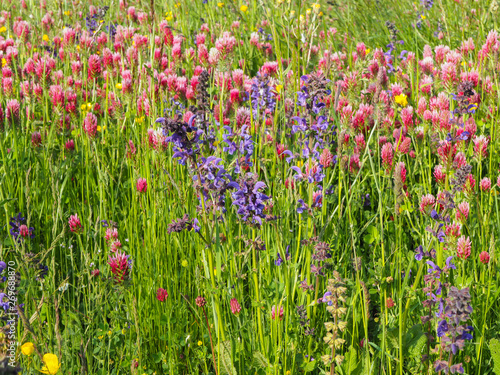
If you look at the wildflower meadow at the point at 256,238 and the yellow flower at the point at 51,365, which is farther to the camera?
the wildflower meadow at the point at 256,238

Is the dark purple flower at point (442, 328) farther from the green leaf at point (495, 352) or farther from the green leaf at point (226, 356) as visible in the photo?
the green leaf at point (226, 356)

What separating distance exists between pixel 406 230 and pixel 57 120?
2.04 metres

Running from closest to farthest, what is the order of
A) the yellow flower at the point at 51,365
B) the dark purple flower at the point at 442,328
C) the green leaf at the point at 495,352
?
the yellow flower at the point at 51,365
the dark purple flower at the point at 442,328
the green leaf at the point at 495,352

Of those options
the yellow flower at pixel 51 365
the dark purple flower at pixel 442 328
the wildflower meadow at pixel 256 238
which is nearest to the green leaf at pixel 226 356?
the wildflower meadow at pixel 256 238

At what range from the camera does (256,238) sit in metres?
1.65

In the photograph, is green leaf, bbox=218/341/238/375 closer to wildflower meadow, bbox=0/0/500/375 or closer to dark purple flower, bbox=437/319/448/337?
wildflower meadow, bbox=0/0/500/375

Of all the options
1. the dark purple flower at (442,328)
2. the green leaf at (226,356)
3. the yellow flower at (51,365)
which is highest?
the dark purple flower at (442,328)

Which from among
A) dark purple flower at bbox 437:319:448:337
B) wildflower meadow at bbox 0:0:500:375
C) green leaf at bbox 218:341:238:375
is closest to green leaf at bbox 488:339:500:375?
wildflower meadow at bbox 0:0:500:375

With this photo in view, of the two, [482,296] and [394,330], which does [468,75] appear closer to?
[482,296]

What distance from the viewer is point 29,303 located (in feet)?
6.47

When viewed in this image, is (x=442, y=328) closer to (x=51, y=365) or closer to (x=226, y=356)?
(x=226, y=356)

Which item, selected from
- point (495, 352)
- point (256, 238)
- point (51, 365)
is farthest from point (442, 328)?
point (51, 365)

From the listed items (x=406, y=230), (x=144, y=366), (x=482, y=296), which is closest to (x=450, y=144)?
(x=406, y=230)

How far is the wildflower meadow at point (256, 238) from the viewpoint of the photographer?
162 centimetres
